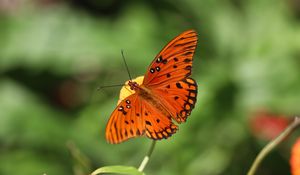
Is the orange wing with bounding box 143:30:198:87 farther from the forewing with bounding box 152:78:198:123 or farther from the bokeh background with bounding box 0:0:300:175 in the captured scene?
the bokeh background with bounding box 0:0:300:175

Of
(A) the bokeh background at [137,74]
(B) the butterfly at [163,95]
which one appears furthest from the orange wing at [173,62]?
(A) the bokeh background at [137,74]

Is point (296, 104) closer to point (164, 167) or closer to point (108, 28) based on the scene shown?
point (164, 167)

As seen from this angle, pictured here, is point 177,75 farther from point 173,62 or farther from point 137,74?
point 137,74

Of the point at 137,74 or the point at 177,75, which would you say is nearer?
the point at 177,75

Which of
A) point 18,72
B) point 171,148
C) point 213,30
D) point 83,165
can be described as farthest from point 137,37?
point 83,165

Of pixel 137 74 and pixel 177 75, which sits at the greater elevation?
pixel 137 74

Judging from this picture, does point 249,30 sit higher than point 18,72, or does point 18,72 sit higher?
point 18,72

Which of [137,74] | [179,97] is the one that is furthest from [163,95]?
[137,74]

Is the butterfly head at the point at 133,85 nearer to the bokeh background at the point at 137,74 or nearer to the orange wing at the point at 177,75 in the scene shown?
the orange wing at the point at 177,75
